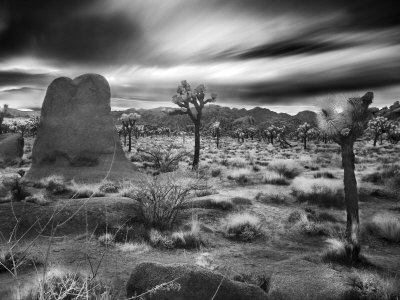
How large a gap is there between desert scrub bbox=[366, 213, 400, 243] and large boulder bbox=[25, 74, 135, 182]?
34.6 ft

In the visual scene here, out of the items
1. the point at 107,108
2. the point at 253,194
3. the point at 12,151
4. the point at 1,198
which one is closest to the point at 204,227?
the point at 253,194

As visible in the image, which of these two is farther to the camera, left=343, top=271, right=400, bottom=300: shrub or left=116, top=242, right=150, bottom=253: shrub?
left=116, top=242, right=150, bottom=253: shrub

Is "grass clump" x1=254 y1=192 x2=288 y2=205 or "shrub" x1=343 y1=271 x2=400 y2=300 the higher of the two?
"shrub" x1=343 y1=271 x2=400 y2=300

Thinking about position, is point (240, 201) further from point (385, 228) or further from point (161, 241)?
point (161, 241)

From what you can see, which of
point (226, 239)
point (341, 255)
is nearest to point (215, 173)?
point (226, 239)

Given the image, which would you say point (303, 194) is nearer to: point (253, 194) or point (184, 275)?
point (253, 194)

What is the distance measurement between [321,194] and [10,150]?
72.5ft

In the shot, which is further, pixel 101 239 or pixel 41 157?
pixel 41 157

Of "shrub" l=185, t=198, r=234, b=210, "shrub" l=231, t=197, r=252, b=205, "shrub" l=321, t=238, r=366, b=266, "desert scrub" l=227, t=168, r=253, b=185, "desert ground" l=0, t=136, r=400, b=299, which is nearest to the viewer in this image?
"desert ground" l=0, t=136, r=400, b=299

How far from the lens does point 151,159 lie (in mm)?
24047

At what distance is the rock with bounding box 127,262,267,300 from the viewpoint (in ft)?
13.1

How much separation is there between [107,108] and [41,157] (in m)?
3.97

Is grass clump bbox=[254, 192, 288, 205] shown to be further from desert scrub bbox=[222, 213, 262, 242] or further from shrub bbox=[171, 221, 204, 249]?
shrub bbox=[171, 221, 204, 249]

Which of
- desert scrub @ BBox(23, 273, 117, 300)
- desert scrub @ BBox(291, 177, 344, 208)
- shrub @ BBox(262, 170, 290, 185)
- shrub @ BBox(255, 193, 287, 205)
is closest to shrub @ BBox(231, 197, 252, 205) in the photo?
shrub @ BBox(255, 193, 287, 205)
